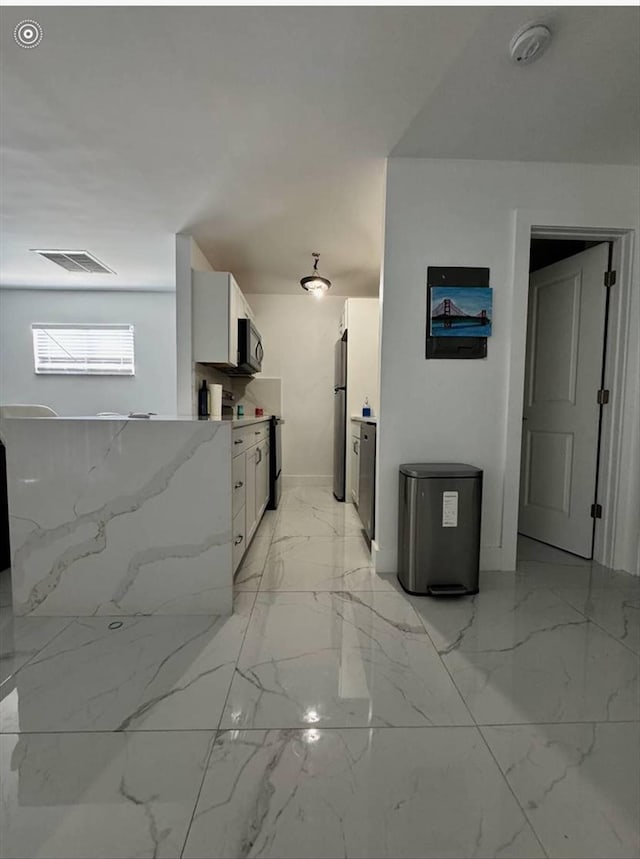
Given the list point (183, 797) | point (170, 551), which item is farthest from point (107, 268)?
point (183, 797)

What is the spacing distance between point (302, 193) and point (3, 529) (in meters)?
2.89

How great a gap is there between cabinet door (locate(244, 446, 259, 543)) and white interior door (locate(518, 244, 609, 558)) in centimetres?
209

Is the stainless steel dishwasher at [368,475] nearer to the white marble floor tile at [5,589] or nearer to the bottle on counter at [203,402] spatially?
the bottle on counter at [203,402]

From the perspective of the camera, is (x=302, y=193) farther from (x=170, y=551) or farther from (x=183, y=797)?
(x=183, y=797)

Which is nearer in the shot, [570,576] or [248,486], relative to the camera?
[570,576]

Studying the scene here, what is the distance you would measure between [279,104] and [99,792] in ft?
8.60

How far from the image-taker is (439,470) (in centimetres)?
194

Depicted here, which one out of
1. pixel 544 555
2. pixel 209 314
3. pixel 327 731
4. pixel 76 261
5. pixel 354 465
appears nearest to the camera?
pixel 327 731

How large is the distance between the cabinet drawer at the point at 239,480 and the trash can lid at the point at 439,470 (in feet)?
3.02

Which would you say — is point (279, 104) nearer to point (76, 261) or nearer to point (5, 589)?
point (5, 589)

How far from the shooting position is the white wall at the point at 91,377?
4.66 m

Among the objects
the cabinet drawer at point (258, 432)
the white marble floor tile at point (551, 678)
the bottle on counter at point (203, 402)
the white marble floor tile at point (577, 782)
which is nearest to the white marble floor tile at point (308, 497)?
the cabinet drawer at point (258, 432)

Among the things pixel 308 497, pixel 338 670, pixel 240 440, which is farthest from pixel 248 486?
pixel 308 497

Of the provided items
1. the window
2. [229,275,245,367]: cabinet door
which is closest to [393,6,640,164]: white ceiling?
[229,275,245,367]: cabinet door
